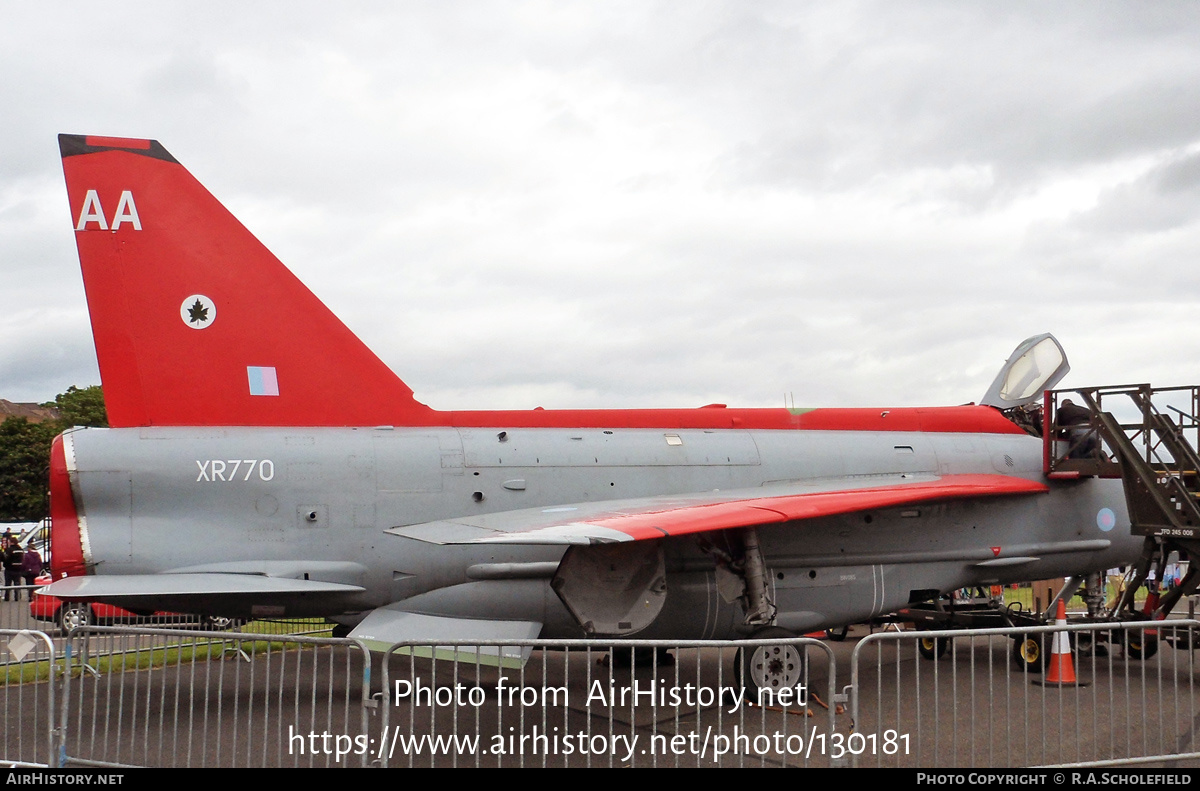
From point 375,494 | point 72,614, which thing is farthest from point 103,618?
point 375,494

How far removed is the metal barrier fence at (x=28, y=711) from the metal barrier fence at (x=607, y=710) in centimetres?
218

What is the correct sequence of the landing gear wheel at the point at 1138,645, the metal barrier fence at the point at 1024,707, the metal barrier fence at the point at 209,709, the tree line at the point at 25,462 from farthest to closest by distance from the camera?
1. the tree line at the point at 25,462
2. the landing gear wheel at the point at 1138,645
3. the metal barrier fence at the point at 209,709
4. the metal barrier fence at the point at 1024,707

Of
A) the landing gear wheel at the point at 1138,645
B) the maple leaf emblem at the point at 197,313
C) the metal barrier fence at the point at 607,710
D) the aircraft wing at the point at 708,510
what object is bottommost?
the landing gear wheel at the point at 1138,645

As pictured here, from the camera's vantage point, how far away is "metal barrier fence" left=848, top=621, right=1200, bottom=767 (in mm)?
5570

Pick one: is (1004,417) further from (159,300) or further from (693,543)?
(159,300)

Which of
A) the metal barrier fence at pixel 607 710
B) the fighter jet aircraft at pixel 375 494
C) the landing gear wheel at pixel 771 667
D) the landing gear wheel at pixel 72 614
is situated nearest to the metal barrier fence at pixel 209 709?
the landing gear wheel at pixel 72 614

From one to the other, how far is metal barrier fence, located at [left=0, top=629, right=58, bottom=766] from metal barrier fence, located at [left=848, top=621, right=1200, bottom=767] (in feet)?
16.4

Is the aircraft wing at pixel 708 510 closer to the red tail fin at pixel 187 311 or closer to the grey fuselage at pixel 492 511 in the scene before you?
the grey fuselage at pixel 492 511

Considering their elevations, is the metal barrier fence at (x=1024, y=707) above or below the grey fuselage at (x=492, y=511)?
below

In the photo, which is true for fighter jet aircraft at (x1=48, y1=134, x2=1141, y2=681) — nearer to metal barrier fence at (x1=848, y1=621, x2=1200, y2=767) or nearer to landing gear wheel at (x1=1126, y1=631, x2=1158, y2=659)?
metal barrier fence at (x1=848, y1=621, x2=1200, y2=767)

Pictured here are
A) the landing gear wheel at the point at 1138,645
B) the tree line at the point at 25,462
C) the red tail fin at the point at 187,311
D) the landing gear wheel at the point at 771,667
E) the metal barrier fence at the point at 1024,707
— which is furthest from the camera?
the tree line at the point at 25,462

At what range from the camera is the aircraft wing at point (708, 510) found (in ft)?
21.9

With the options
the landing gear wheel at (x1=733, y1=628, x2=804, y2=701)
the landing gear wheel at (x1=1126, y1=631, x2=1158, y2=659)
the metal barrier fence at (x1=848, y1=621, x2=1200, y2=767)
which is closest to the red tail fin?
the landing gear wheel at (x1=733, y1=628, x2=804, y2=701)
